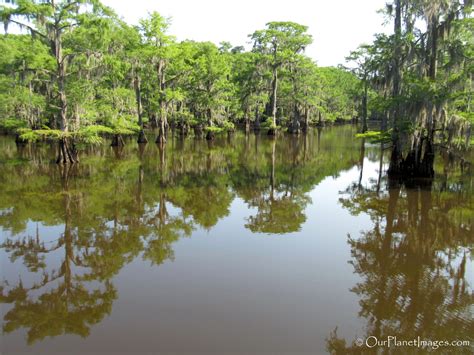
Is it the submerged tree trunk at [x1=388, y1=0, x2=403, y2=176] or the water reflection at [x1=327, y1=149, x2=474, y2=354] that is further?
the submerged tree trunk at [x1=388, y1=0, x2=403, y2=176]

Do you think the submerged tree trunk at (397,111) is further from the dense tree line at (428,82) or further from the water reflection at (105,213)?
the water reflection at (105,213)

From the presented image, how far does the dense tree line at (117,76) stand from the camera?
1930 cm

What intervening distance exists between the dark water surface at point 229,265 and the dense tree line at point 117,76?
6560mm

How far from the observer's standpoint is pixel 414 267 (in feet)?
25.3

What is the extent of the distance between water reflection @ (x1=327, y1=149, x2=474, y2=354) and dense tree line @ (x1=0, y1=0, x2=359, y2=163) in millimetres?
15396

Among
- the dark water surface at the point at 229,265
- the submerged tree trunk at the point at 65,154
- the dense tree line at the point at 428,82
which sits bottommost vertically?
the dark water surface at the point at 229,265

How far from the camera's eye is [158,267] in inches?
304

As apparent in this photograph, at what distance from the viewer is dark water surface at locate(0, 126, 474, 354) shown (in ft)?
18.0

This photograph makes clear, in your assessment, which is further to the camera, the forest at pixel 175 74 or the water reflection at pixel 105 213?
the forest at pixel 175 74

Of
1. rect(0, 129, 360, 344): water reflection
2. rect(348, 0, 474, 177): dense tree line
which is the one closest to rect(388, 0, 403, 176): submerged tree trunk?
rect(348, 0, 474, 177): dense tree line

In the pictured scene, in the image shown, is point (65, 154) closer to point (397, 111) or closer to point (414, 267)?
point (397, 111)

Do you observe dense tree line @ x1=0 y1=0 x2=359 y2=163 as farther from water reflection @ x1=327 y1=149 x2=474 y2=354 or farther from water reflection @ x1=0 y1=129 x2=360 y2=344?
A: water reflection @ x1=327 y1=149 x2=474 y2=354

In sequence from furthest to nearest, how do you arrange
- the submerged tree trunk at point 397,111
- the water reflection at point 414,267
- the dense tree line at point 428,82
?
the submerged tree trunk at point 397,111, the dense tree line at point 428,82, the water reflection at point 414,267

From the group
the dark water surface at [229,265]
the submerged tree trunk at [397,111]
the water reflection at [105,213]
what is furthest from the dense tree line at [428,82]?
the water reflection at [105,213]
